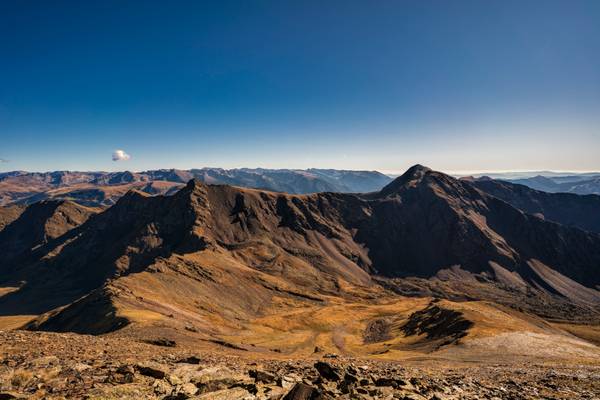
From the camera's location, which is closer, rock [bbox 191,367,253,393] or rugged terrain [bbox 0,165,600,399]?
rock [bbox 191,367,253,393]

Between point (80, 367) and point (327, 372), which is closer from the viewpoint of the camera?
point (80, 367)

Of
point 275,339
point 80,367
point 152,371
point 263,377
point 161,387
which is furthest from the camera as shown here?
point 275,339

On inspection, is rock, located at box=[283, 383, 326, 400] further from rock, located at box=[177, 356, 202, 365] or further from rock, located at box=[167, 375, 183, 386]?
rock, located at box=[177, 356, 202, 365]

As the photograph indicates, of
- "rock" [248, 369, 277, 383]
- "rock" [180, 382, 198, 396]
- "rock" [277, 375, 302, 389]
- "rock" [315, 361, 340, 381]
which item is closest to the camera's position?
"rock" [180, 382, 198, 396]

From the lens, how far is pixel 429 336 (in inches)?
3748

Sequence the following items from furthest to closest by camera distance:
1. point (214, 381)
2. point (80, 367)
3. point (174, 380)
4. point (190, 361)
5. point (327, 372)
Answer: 1. point (190, 361)
2. point (327, 372)
3. point (80, 367)
4. point (174, 380)
5. point (214, 381)

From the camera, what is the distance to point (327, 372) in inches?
998

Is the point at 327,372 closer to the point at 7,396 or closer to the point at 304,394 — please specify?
the point at 304,394

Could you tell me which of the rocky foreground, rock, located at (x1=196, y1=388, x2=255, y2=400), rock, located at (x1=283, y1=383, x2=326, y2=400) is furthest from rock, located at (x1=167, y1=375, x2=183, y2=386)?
rock, located at (x1=283, y1=383, x2=326, y2=400)

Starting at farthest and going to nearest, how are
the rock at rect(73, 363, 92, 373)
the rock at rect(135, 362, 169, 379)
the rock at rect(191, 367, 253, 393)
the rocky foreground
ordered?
the rock at rect(73, 363, 92, 373) → the rock at rect(135, 362, 169, 379) → the rock at rect(191, 367, 253, 393) → the rocky foreground

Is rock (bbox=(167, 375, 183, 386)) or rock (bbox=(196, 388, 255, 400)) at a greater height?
rock (bbox=(196, 388, 255, 400))

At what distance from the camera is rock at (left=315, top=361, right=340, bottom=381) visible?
80.6ft

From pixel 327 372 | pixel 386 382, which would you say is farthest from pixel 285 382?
pixel 386 382

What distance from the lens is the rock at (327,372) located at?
968 inches
